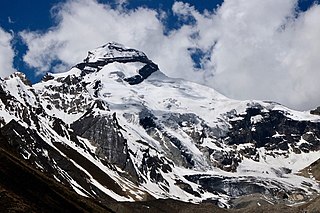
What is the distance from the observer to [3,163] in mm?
134000

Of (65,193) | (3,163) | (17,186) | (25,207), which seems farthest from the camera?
(65,193)

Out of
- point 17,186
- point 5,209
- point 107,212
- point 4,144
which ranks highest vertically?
point 4,144

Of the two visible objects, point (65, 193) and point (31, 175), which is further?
point (65, 193)

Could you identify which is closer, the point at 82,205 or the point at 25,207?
the point at 25,207

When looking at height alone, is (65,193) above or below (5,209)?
above

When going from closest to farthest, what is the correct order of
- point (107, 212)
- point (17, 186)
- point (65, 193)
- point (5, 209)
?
point (5, 209)
point (17, 186)
point (65, 193)
point (107, 212)

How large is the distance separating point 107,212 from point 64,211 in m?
38.0

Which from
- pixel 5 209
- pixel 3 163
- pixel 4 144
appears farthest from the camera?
pixel 4 144

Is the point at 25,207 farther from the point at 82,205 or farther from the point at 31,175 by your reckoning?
the point at 82,205

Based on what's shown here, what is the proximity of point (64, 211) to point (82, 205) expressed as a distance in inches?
846

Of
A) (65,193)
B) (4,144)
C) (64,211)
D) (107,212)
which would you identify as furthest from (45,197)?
(4,144)

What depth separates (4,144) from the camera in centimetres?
17888

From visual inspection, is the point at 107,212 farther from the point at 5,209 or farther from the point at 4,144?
the point at 5,209

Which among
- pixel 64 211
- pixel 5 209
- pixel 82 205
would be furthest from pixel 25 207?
pixel 82 205
